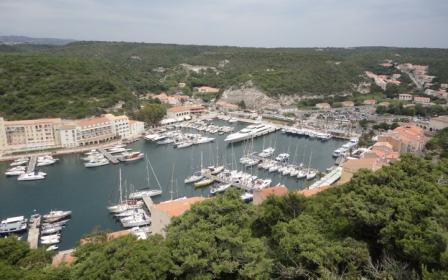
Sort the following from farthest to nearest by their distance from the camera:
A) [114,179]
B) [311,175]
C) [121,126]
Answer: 1. [121,126]
2. [114,179]
3. [311,175]

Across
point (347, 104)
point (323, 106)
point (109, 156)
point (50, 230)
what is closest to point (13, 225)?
point (50, 230)

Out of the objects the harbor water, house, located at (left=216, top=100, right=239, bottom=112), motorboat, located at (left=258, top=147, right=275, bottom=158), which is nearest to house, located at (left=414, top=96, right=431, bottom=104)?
the harbor water

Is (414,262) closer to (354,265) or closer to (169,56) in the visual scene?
(354,265)

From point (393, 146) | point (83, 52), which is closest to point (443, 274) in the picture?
point (393, 146)

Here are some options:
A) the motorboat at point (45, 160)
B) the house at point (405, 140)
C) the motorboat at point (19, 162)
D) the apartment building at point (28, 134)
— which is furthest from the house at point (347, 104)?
the motorboat at point (19, 162)

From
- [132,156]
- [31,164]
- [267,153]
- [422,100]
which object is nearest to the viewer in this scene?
[31,164]

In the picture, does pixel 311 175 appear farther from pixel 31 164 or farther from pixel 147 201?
pixel 31 164

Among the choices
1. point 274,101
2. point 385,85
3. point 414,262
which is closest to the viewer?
point 414,262
